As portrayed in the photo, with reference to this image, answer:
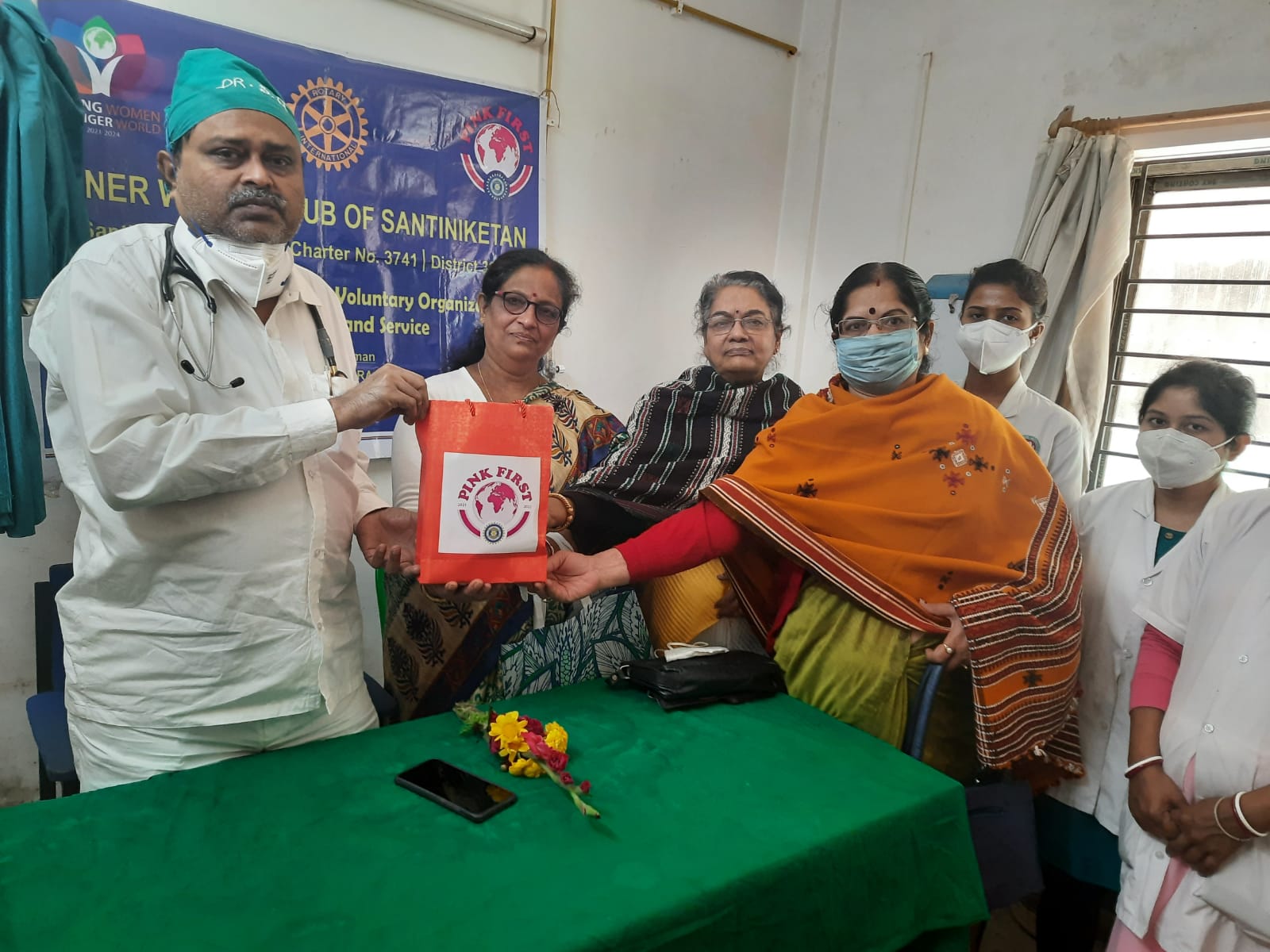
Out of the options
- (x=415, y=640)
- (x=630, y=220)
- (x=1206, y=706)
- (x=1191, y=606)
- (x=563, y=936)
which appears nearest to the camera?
(x=563, y=936)

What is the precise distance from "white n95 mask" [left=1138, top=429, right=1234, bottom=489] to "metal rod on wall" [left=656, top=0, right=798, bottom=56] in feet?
9.14

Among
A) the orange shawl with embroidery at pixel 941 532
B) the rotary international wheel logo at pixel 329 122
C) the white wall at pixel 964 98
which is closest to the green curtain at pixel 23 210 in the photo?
the rotary international wheel logo at pixel 329 122

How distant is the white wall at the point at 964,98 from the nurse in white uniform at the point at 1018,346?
3.31 feet

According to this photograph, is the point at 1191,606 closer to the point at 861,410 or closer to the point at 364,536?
the point at 861,410

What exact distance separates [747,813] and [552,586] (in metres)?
0.66

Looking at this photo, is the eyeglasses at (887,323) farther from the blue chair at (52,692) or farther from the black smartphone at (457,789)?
the blue chair at (52,692)

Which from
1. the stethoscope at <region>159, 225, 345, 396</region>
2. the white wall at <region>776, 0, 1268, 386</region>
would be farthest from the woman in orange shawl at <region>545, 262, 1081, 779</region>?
the white wall at <region>776, 0, 1268, 386</region>

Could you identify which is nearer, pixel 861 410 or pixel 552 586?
pixel 552 586

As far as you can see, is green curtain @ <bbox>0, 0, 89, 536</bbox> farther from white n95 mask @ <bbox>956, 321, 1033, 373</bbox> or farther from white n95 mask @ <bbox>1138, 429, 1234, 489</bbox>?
white n95 mask @ <bbox>1138, 429, 1234, 489</bbox>

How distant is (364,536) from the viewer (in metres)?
1.64

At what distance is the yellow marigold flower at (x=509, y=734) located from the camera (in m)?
1.30

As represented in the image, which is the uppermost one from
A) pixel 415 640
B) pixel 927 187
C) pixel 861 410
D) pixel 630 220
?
pixel 927 187

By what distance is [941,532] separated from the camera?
5.67 feet

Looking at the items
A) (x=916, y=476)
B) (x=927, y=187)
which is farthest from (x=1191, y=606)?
(x=927, y=187)
